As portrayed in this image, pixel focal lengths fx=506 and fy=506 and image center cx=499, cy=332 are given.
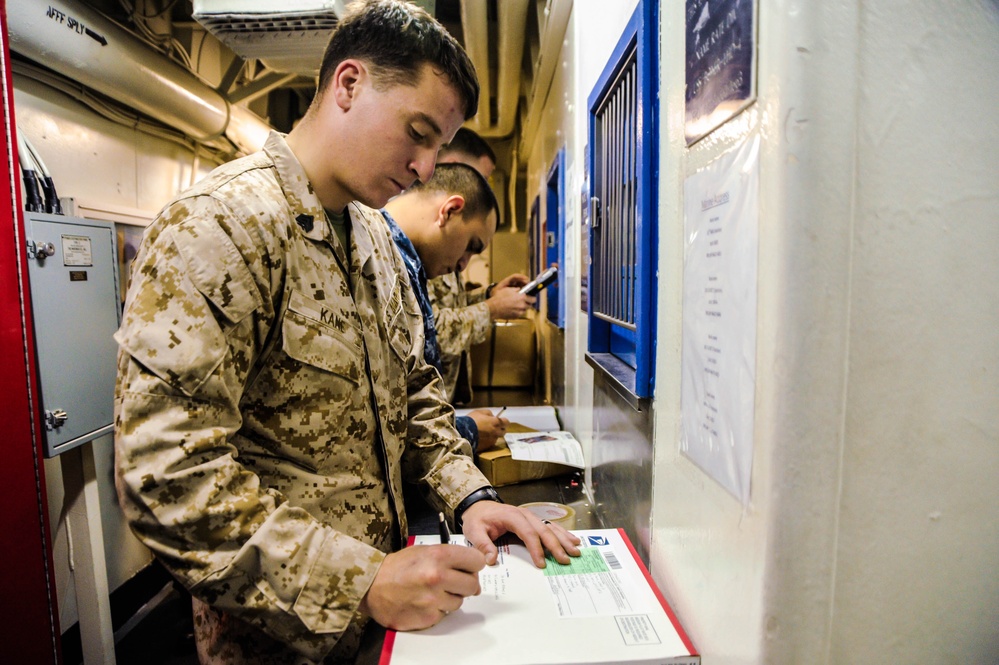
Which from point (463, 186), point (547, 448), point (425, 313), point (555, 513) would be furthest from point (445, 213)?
point (555, 513)

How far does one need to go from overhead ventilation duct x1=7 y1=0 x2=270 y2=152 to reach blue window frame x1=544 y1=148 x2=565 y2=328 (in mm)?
1828

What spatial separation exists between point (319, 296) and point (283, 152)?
27 cm

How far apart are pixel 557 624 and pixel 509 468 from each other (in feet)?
3.04

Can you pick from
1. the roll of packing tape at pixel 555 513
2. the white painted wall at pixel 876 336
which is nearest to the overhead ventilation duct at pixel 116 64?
the roll of packing tape at pixel 555 513

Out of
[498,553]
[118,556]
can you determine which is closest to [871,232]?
[498,553]

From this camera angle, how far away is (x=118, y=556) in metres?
2.43

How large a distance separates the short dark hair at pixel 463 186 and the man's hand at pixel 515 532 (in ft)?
4.28

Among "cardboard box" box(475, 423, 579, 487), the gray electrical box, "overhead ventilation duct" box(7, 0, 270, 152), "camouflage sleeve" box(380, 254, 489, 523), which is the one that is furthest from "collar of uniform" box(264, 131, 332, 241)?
"overhead ventilation duct" box(7, 0, 270, 152)

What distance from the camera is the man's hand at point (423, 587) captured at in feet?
2.13

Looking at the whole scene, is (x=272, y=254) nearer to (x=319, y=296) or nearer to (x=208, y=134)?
(x=319, y=296)

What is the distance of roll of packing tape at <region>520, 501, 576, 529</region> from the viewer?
1.20 meters

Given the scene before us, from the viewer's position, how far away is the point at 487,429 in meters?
1.72

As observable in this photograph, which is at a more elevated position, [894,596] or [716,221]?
[716,221]

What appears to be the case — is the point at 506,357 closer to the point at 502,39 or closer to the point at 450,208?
the point at 450,208
